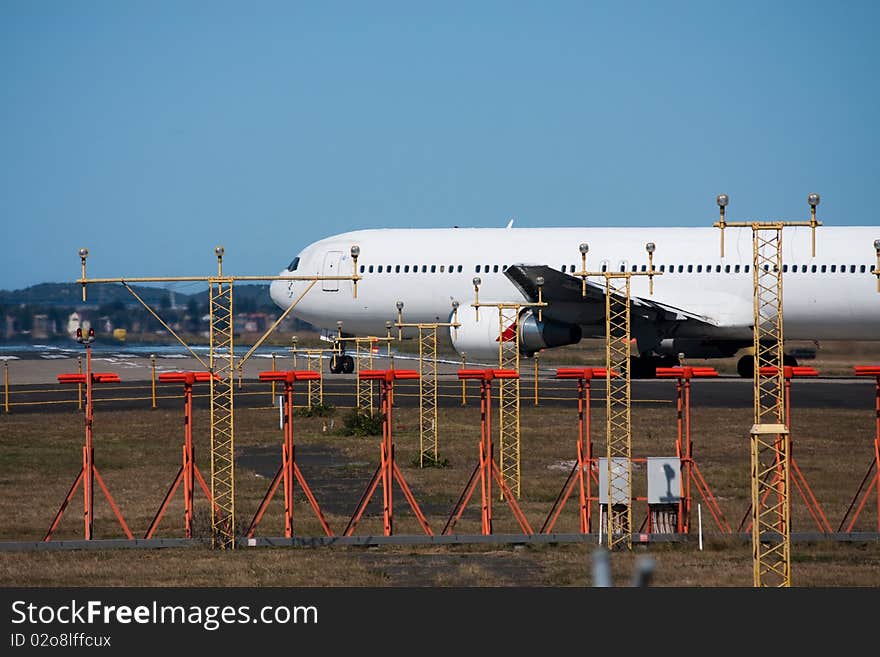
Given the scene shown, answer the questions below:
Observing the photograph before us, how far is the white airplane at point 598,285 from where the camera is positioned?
148 feet

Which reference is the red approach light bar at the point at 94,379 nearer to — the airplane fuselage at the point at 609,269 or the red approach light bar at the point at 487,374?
the red approach light bar at the point at 487,374

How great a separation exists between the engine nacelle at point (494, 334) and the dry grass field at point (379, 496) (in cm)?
253

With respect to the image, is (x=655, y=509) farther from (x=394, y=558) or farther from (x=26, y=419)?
(x=26, y=419)

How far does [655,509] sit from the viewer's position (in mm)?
21594

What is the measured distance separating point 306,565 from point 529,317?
27241mm

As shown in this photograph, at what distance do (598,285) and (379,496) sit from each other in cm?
2105

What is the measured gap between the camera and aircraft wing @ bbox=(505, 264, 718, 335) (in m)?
44.2

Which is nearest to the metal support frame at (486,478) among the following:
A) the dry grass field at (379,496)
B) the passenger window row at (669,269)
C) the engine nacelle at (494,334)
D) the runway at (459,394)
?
the dry grass field at (379,496)

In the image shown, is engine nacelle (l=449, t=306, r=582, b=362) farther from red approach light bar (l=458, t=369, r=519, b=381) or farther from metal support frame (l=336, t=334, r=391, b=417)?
red approach light bar (l=458, t=369, r=519, b=381)

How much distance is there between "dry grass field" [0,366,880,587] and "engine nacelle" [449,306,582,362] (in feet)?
8.29

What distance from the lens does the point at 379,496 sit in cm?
2644

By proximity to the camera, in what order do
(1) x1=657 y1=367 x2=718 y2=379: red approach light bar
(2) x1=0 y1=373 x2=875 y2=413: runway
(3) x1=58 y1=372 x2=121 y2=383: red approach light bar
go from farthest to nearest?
1. (2) x1=0 y1=373 x2=875 y2=413: runway
2. (1) x1=657 y1=367 x2=718 y2=379: red approach light bar
3. (3) x1=58 y1=372 x2=121 y2=383: red approach light bar

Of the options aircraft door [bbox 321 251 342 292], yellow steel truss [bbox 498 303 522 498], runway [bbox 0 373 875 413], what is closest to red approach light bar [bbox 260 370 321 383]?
yellow steel truss [bbox 498 303 522 498]
